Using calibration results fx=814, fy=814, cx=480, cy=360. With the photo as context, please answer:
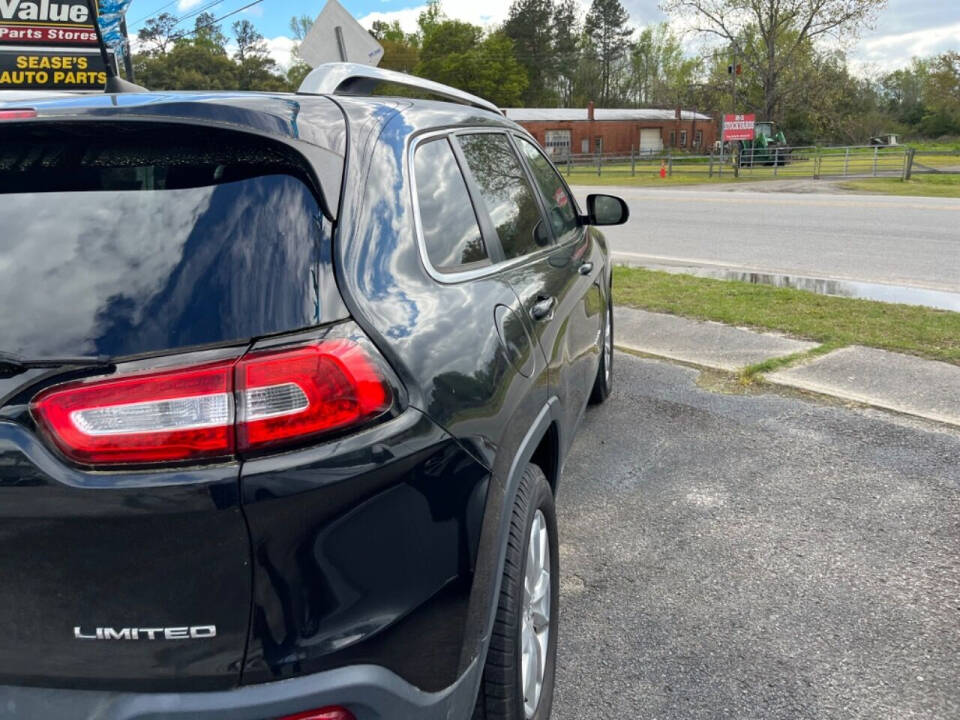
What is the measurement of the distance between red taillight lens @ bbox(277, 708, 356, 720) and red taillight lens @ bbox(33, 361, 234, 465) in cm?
52

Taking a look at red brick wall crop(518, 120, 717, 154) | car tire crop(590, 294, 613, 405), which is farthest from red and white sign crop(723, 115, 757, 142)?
car tire crop(590, 294, 613, 405)

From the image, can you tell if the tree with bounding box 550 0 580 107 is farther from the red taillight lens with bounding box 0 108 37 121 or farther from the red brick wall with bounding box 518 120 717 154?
the red taillight lens with bounding box 0 108 37 121

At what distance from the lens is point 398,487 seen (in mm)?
1646

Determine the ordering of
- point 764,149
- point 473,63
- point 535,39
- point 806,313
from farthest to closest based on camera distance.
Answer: point 535,39, point 473,63, point 764,149, point 806,313

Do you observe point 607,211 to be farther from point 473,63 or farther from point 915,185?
point 473,63

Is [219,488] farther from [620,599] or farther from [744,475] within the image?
[744,475]

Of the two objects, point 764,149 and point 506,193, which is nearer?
point 506,193

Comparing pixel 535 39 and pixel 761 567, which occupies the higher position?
pixel 535 39

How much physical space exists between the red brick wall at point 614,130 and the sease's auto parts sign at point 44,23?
4497 centimetres

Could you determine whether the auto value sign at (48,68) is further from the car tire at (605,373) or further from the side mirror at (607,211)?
the side mirror at (607,211)

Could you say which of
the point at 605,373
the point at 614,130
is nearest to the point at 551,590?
the point at 605,373

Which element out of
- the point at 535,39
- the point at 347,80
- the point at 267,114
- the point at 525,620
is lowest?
the point at 525,620

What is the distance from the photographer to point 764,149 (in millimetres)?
35188

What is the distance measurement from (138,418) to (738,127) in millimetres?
34758
